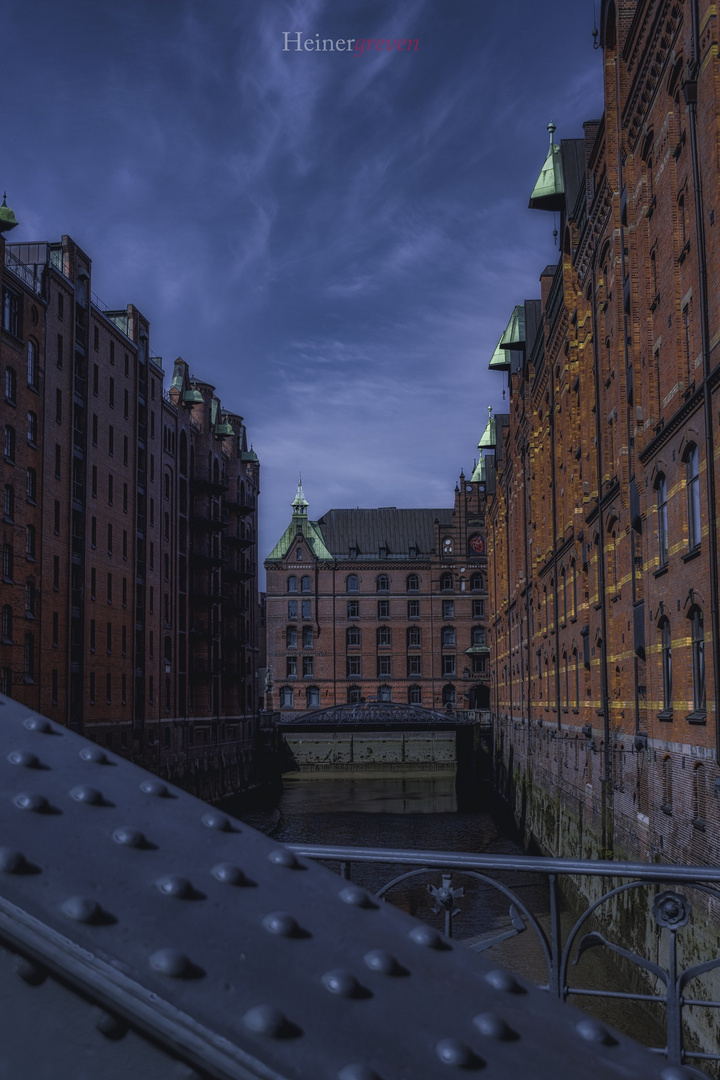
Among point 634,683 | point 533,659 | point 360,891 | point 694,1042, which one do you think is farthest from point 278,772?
point 360,891

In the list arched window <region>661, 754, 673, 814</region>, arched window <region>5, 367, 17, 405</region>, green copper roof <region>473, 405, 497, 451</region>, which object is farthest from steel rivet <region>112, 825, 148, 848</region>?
green copper roof <region>473, 405, 497, 451</region>

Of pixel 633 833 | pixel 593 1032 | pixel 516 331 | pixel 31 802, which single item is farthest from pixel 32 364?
pixel 593 1032

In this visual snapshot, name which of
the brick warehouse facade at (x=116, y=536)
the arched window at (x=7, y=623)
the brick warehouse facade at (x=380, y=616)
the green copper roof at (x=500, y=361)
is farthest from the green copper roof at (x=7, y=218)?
the brick warehouse facade at (x=380, y=616)

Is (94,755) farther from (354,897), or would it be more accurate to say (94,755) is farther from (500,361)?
(500,361)

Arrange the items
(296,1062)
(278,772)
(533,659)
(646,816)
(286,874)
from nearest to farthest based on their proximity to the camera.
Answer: (296,1062), (286,874), (646,816), (533,659), (278,772)

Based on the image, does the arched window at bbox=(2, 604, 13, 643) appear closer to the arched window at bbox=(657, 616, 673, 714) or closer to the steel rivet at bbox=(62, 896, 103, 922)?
the arched window at bbox=(657, 616, 673, 714)

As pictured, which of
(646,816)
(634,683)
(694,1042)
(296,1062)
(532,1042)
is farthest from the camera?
(634,683)

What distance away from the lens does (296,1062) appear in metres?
1.20

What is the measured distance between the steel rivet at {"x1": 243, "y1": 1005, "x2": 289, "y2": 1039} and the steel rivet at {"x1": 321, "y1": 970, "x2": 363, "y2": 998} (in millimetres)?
91

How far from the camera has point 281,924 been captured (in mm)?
1400

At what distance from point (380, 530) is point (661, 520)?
67.7m

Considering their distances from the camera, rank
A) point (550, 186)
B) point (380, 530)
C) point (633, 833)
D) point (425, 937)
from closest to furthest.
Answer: point (425, 937) < point (633, 833) < point (550, 186) < point (380, 530)

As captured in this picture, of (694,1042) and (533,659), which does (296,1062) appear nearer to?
(694,1042)

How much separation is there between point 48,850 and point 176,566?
5001cm
